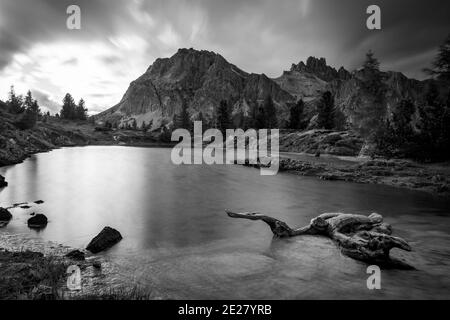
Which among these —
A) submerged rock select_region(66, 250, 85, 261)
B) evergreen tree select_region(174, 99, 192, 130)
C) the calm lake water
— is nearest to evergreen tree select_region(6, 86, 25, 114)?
evergreen tree select_region(174, 99, 192, 130)

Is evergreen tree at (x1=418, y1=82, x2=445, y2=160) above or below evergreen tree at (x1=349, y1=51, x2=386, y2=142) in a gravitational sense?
below

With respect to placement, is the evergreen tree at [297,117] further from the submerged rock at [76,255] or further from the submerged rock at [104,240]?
the submerged rock at [76,255]

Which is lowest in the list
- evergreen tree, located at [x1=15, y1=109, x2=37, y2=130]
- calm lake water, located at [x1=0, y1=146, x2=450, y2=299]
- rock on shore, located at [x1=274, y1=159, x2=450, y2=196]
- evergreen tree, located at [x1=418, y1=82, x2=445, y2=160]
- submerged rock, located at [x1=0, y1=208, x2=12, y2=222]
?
calm lake water, located at [x1=0, y1=146, x2=450, y2=299]

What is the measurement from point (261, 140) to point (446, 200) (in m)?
72.9

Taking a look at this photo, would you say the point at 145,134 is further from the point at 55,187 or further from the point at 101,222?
the point at 101,222

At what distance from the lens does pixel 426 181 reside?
85.4 ft

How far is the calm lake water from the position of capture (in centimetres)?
847

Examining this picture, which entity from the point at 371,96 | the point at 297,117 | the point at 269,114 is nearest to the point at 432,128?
the point at 371,96

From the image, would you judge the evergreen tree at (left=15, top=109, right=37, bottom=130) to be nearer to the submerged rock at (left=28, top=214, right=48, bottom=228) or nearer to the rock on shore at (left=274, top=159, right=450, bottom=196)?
the rock on shore at (left=274, top=159, right=450, bottom=196)

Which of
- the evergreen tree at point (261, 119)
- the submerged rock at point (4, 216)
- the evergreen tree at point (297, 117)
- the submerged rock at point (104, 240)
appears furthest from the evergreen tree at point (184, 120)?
the submerged rock at point (104, 240)

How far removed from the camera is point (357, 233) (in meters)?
11.4

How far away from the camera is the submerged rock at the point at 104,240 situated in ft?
37.5

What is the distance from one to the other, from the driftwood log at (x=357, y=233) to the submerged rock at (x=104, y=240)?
5695mm

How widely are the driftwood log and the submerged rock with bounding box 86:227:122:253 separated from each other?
5.70 meters
